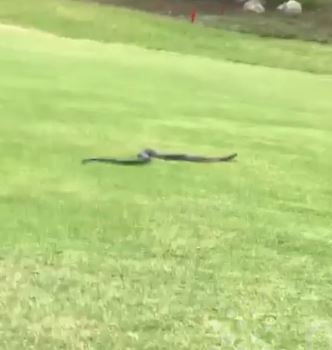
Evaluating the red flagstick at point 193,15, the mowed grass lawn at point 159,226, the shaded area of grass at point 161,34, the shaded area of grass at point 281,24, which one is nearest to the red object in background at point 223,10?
the shaded area of grass at point 281,24

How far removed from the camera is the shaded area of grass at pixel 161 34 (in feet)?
58.7

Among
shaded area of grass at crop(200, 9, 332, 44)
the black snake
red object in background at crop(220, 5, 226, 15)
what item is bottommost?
red object in background at crop(220, 5, 226, 15)

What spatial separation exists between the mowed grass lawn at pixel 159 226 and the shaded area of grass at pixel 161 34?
9073 millimetres

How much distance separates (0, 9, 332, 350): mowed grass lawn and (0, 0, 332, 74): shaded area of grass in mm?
9073

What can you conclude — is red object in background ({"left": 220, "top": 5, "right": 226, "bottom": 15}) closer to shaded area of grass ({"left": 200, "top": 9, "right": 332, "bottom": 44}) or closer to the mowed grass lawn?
shaded area of grass ({"left": 200, "top": 9, "right": 332, "bottom": 44})

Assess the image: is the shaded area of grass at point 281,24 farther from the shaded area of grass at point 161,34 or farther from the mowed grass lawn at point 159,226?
the mowed grass lawn at point 159,226

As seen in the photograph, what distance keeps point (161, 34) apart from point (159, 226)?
14.8m

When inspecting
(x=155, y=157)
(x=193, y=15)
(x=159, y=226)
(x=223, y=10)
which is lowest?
(x=223, y=10)

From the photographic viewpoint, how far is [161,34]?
19.1 m

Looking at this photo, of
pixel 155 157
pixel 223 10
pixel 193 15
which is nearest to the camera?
pixel 155 157

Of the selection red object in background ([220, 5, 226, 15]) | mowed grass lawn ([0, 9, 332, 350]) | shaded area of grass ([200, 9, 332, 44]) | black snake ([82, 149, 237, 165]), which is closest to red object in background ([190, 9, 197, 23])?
shaded area of grass ([200, 9, 332, 44])

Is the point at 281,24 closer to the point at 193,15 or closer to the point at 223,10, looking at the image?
the point at 193,15

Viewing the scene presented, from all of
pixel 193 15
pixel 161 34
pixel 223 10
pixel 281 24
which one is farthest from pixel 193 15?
pixel 161 34

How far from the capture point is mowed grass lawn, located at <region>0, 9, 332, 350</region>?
132 inches
